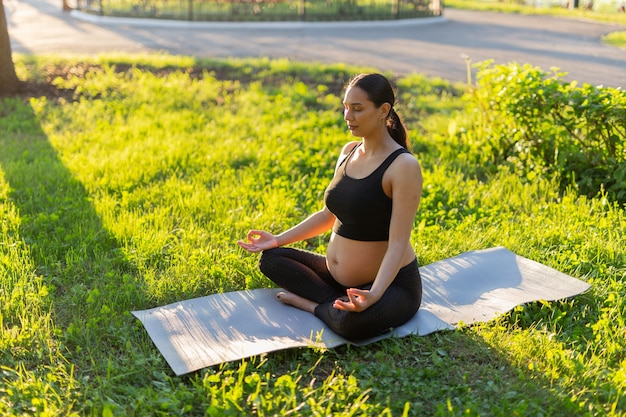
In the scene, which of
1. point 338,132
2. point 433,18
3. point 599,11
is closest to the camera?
point 338,132

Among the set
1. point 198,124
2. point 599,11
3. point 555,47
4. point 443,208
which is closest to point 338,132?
point 198,124

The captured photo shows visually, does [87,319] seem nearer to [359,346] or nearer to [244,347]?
[244,347]

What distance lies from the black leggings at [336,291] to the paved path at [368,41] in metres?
7.68

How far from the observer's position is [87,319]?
4.12 m

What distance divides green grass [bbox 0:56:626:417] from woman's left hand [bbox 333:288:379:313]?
0.29 m

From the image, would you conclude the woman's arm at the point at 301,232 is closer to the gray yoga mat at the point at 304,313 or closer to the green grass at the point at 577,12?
the gray yoga mat at the point at 304,313

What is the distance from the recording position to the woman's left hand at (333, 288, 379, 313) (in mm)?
3652

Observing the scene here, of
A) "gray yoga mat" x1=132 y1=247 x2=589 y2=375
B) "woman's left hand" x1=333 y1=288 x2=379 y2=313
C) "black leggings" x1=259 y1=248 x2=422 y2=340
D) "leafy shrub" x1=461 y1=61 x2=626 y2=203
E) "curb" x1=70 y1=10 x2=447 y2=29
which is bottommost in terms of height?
"gray yoga mat" x1=132 y1=247 x2=589 y2=375

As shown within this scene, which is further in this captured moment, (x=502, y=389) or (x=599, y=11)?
(x=599, y=11)

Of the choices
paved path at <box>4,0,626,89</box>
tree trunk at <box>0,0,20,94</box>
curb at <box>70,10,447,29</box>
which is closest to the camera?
tree trunk at <box>0,0,20,94</box>

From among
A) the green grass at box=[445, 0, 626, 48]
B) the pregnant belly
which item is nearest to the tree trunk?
the pregnant belly

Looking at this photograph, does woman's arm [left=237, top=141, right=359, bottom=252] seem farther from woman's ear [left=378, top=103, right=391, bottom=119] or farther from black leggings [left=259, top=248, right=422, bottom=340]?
woman's ear [left=378, top=103, right=391, bottom=119]

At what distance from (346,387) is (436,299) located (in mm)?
1246

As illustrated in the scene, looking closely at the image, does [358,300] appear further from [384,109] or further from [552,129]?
[552,129]
